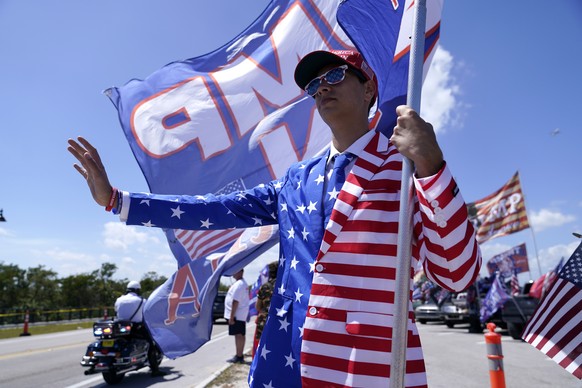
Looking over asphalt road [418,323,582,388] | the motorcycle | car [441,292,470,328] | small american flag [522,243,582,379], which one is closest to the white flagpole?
small american flag [522,243,582,379]

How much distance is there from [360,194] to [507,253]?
20.1m

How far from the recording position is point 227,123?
4.20 meters

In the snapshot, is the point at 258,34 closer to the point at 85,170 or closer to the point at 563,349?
the point at 85,170

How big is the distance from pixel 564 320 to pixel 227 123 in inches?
124

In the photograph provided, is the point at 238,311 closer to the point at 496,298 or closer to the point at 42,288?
the point at 496,298

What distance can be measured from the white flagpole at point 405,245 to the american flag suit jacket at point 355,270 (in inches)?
2.1

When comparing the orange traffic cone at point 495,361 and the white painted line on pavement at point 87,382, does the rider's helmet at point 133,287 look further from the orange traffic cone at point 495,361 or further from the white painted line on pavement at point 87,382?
the orange traffic cone at point 495,361

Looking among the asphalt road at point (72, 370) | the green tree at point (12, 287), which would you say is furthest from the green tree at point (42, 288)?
the asphalt road at point (72, 370)

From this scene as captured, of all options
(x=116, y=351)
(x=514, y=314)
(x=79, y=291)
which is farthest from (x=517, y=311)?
(x=79, y=291)

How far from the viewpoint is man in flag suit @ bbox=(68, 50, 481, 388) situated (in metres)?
1.23

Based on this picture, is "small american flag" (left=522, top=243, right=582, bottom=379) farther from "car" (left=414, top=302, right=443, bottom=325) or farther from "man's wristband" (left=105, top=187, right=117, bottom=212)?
"car" (left=414, top=302, right=443, bottom=325)

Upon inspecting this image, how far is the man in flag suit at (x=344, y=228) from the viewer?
1226 millimetres

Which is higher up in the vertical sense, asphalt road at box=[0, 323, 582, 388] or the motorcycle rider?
the motorcycle rider

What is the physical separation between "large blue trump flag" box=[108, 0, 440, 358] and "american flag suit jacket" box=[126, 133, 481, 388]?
213 centimetres
